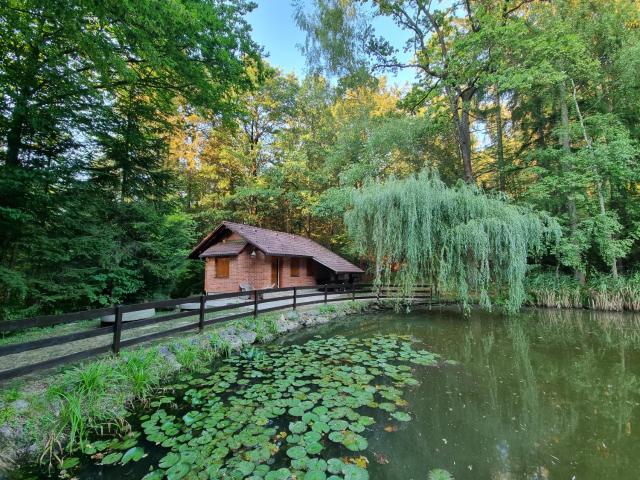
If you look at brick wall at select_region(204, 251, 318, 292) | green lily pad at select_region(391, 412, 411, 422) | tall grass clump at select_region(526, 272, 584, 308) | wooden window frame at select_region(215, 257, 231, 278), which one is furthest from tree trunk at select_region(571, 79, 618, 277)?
wooden window frame at select_region(215, 257, 231, 278)

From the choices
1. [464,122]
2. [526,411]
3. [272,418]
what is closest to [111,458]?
[272,418]

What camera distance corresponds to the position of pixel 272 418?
3307 mm

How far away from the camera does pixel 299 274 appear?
1538 centimetres

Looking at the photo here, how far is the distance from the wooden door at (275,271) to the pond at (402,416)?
755 cm

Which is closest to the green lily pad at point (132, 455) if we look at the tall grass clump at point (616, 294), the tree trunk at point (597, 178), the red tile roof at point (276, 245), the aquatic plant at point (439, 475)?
the aquatic plant at point (439, 475)

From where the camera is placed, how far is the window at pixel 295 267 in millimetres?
14922

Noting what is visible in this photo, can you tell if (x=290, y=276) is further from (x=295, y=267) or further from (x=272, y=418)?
(x=272, y=418)

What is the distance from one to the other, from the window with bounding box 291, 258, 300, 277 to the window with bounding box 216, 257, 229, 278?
10.6ft

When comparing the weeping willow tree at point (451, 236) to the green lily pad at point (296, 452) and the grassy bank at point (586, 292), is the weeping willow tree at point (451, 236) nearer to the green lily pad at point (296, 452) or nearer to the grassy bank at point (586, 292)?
the grassy bank at point (586, 292)

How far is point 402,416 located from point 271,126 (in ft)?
65.6

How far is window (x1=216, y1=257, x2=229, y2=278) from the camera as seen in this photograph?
45.3ft

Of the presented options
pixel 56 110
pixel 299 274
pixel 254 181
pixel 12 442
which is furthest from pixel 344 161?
pixel 12 442

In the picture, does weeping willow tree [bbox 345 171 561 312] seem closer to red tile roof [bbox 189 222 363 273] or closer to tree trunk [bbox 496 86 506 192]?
red tile roof [bbox 189 222 363 273]

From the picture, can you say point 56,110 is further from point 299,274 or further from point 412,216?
point 299,274
